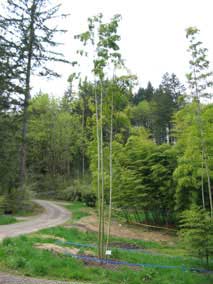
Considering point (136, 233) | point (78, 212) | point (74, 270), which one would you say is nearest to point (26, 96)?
point (78, 212)

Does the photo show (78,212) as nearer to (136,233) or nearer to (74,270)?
(136,233)

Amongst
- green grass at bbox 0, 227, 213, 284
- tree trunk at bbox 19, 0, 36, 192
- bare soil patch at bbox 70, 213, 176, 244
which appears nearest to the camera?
green grass at bbox 0, 227, 213, 284

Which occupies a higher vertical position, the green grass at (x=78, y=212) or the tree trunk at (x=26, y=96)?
the tree trunk at (x=26, y=96)

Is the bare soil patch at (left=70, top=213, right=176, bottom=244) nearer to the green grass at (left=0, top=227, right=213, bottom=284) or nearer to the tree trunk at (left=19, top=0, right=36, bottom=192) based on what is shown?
the green grass at (left=0, top=227, right=213, bottom=284)

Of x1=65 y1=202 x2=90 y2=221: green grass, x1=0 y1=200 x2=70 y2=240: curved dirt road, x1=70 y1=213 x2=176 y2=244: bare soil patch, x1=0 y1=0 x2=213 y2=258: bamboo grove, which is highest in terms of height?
x1=0 y1=0 x2=213 y2=258: bamboo grove

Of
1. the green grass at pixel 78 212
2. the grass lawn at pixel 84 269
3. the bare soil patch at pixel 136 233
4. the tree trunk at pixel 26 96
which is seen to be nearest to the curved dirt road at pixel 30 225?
the green grass at pixel 78 212

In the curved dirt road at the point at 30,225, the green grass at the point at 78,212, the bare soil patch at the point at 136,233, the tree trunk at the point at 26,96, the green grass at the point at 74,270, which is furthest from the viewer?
Answer: the tree trunk at the point at 26,96

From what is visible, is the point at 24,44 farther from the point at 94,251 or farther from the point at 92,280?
the point at 92,280

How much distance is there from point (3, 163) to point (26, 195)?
8.72 feet

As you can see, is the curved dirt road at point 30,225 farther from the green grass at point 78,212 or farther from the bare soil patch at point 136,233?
the bare soil patch at point 136,233

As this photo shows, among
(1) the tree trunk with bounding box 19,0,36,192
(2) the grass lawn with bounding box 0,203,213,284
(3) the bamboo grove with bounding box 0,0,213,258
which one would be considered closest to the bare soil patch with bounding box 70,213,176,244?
(3) the bamboo grove with bounding box 0,0,213,258

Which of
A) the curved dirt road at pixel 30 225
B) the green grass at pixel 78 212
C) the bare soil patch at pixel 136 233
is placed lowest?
the bare soil patch at pixel 136 233

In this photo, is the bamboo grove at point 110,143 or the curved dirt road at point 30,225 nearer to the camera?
the bamboo grove at point 110,143

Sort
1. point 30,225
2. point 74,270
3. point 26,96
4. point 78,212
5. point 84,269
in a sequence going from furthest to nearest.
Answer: point 78,212 < point 26,96 < point 30,225 < point 84,269 < point 74,270
